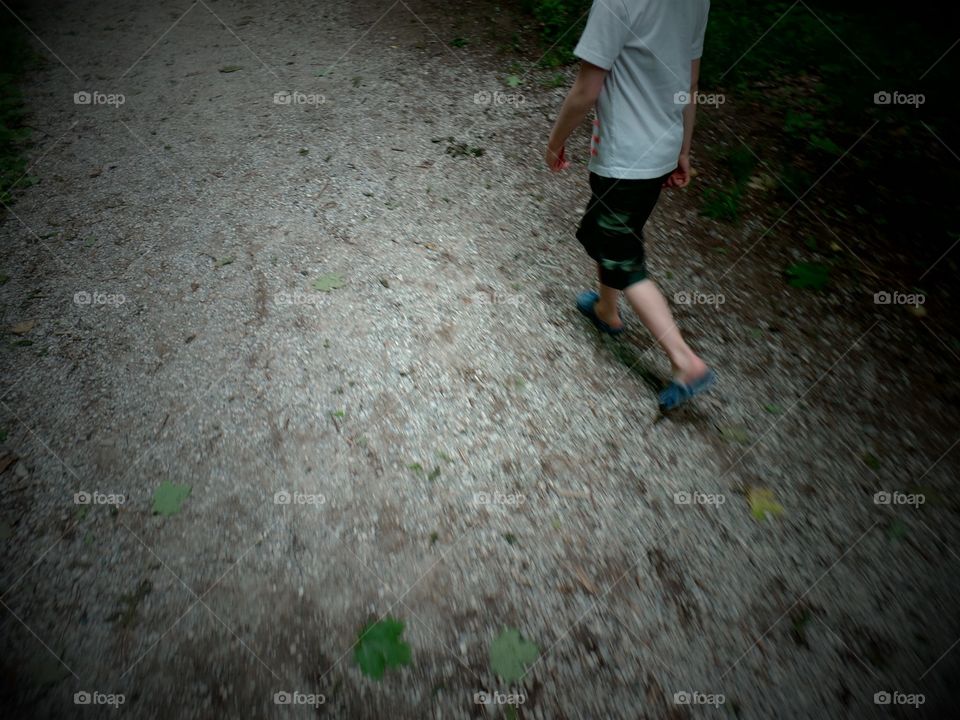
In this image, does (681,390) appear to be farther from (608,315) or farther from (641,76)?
(641,76)

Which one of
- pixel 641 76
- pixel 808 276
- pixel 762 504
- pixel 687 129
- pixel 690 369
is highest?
pixel 641 76

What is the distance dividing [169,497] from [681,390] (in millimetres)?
2401

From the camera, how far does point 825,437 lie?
2.34 meters

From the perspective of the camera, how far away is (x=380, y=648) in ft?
5.66

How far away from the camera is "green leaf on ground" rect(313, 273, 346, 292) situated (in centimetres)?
284

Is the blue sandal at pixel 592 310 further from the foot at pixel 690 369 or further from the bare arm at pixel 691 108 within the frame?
the bare arm at pixel 691 108

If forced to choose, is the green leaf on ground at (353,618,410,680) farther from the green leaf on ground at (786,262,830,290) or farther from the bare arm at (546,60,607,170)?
the green leaf on ground at (786,262,830,290)

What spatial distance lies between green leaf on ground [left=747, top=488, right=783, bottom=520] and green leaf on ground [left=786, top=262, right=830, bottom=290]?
156 cm

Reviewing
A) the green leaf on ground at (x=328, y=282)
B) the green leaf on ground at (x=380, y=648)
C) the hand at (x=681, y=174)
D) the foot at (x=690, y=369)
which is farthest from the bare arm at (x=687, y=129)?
the green leaf on ground at (x=380, y=648)

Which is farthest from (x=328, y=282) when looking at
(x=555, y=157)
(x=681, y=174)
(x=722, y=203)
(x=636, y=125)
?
(x=722, y=203)

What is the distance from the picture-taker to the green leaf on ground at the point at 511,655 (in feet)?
5.57

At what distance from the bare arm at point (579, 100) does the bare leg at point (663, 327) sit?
0.74 metres

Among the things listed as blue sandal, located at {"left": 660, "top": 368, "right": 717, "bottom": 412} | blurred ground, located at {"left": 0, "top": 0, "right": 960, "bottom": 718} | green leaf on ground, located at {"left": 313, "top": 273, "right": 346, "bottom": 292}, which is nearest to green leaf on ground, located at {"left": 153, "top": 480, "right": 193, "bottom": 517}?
blurred ground, located at {"left": 0, "top": 0, "right": 960, "bottom": 718}

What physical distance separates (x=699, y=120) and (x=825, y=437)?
3034 mm
